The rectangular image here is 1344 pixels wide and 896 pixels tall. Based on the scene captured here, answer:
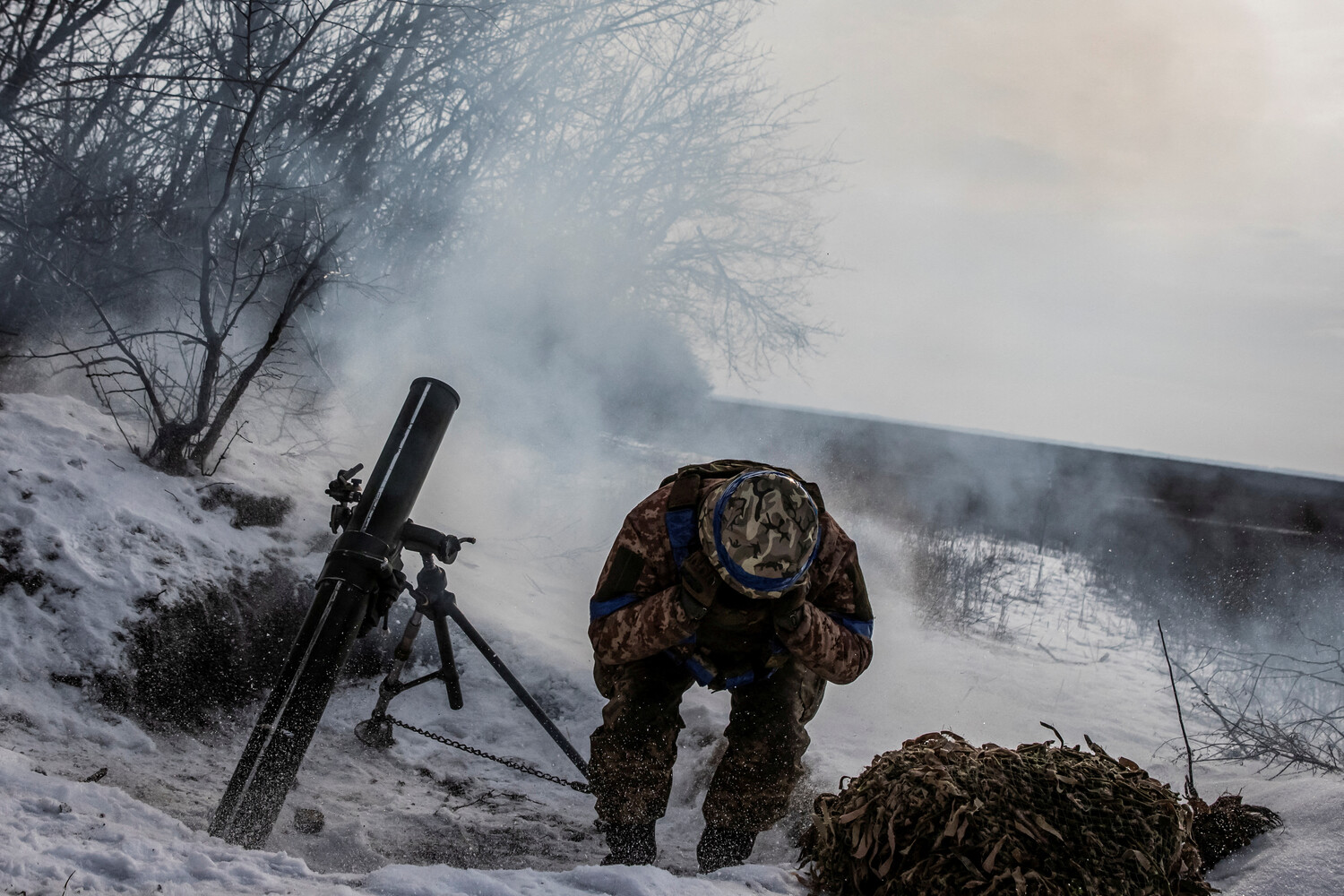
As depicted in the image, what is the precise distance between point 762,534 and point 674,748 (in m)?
0.88

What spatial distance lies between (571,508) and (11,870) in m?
7.38

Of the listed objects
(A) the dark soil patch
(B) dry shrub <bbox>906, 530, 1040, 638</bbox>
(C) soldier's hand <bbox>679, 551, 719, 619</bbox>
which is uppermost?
(B) dry shrub <bbox>906, 530, 1040, 638</bbox>

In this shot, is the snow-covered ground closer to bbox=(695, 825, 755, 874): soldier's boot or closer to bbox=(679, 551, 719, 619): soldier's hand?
bbox=(695, 825, 755, 874): soldier's boot

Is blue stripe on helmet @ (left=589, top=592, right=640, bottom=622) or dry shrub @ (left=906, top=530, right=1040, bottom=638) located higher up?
dry shrub @ (left=906, top=530, right=1040, bottom=638)

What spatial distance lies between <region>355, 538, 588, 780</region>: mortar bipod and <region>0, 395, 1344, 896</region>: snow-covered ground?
338 millimetres

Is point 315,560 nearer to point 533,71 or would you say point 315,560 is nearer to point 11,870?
point 11,870

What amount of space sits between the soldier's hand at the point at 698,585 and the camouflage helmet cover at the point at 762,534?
0.12 feet

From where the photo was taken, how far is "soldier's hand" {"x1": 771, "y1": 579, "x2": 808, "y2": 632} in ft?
7.86

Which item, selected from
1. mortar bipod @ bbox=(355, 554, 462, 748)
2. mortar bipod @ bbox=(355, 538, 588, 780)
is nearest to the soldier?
mortar bipod @ bbox=(355, 538, 588, 780)

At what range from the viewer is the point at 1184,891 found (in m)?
1.89

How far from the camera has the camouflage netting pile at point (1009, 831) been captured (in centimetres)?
176

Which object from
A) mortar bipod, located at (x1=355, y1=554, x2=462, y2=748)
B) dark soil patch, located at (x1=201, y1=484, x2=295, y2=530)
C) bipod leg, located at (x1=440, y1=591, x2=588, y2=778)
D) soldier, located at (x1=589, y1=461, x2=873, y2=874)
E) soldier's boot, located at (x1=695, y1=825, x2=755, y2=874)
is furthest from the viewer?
dark soil patch, located at (x1=201, y1=484, x2=295, y2=530)

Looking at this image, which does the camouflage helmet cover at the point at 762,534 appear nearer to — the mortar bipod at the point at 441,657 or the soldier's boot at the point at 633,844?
the soldier's boot at the point at 633,844

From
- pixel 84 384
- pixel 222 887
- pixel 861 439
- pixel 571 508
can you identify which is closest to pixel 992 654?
pixel 571 508
